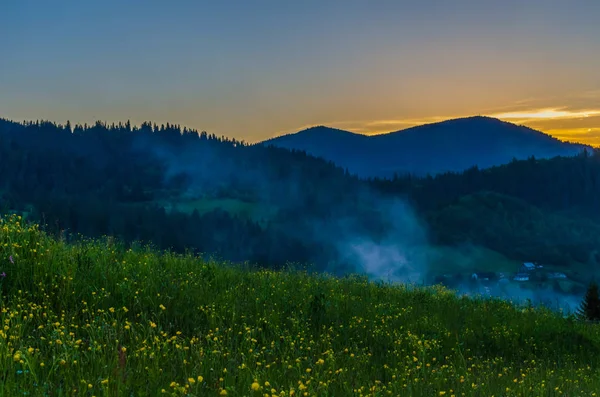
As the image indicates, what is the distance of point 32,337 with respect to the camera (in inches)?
231

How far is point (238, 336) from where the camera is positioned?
779 cm

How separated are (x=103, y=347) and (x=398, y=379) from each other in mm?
3843

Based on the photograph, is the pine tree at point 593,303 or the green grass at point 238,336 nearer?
the green grass at point 238,336

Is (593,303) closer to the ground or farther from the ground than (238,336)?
closer to the ground

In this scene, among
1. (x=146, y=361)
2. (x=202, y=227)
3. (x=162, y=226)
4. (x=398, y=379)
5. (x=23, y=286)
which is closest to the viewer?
(x=146, y=361)

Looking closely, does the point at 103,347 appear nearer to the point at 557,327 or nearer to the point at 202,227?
the point at 557,327

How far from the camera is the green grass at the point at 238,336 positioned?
5.24 metres

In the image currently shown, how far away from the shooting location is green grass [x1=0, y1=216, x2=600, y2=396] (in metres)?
5.24

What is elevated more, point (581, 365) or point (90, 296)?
point (90, 296)

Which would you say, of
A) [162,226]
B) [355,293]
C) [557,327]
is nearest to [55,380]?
[355,293]

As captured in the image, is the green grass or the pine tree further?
the pine tree

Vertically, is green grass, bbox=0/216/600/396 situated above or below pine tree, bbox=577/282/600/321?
above

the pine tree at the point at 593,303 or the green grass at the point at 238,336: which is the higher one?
the green grass at the point at 238,336

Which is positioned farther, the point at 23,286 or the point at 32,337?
the point at 23,286
